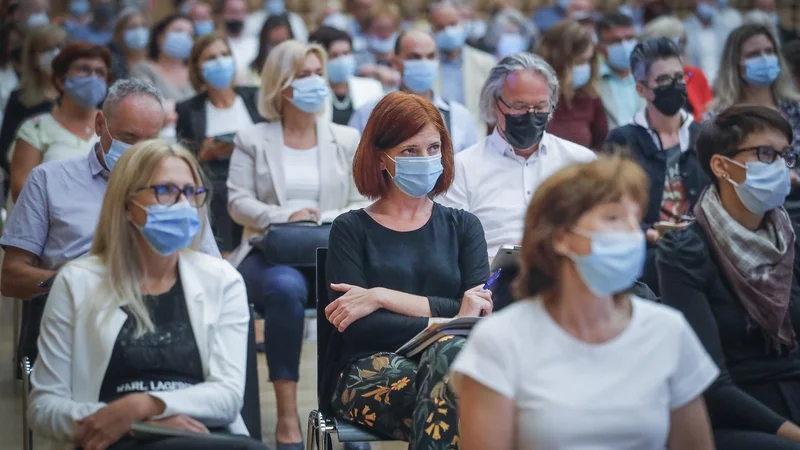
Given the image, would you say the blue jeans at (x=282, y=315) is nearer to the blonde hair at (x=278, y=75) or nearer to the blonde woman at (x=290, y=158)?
the blonde woman at (x=290, y=158)

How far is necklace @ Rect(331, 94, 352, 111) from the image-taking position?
661cm

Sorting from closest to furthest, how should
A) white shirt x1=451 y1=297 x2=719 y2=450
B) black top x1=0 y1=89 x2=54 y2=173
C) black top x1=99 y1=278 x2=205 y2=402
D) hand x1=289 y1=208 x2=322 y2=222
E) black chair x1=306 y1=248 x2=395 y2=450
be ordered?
white shirt x1=451 y1=297 x2=719 y2=450 < black top x1=99 y1=278 x2=205 y2=402 < black chair x1=306 y1=248 x2=395 y2=450 < hand x1=289 y1=208 x2=322 y2=222 < black top x1=0 y1=89 x2=54 y2=173

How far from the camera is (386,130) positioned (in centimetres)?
356

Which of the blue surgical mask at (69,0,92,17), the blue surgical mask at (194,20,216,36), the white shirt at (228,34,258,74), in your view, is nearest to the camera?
the white shirt at (228,34,258,74)

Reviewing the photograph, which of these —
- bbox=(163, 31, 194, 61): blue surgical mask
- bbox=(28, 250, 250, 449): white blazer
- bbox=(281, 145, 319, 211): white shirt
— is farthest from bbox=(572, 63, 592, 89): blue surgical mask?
bbox=(28, 250, 250, 449): white blazer

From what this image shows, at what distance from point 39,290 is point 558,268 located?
6.55 feet

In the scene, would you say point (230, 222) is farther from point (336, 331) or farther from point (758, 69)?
point (758, 69)

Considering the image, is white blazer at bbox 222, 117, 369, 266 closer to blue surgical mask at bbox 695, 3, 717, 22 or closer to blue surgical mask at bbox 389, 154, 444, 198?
blue surgical mask at bbox 389, 154, 444, 198

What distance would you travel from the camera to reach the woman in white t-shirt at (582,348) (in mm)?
2250

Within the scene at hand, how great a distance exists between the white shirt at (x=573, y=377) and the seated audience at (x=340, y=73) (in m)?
4.33

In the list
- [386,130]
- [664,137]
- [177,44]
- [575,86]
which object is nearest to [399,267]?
[386,130]

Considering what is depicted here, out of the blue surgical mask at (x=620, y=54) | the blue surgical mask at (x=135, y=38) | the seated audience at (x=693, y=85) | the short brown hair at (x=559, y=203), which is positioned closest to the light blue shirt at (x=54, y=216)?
the short brown hair at (x=559, y=203)

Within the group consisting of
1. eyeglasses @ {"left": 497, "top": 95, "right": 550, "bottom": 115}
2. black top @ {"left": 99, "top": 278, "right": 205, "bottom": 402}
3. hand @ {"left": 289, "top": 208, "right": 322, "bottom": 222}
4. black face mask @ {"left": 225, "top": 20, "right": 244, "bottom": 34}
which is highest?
black face mask @ {"left": 225, "top": 20, "right": 244, "bottom": 34}

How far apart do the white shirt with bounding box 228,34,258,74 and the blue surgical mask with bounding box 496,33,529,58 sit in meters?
1.80
